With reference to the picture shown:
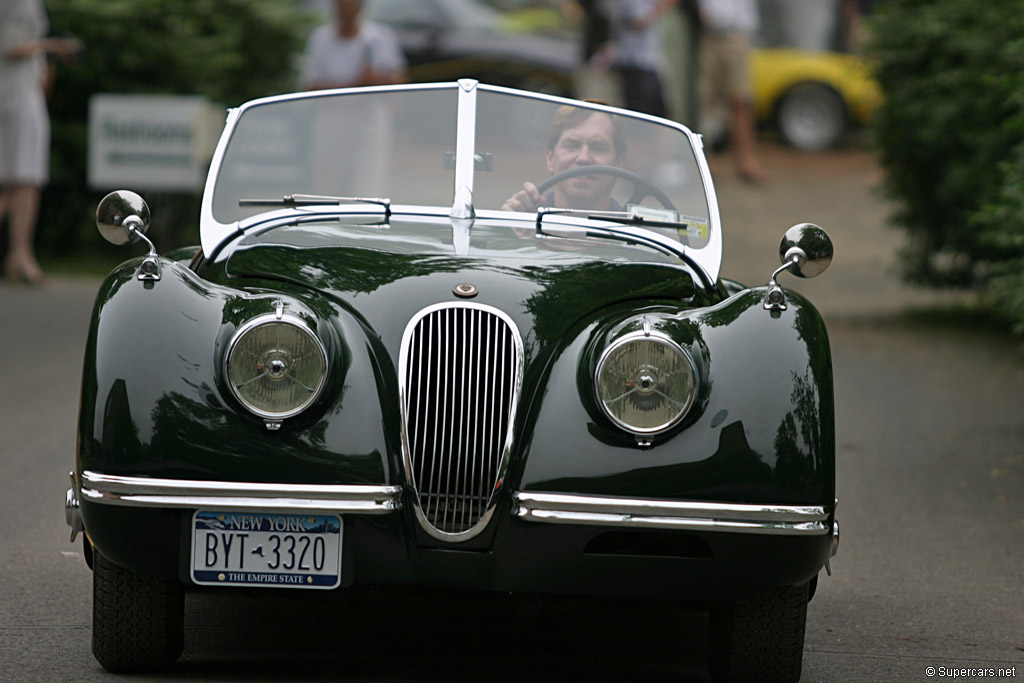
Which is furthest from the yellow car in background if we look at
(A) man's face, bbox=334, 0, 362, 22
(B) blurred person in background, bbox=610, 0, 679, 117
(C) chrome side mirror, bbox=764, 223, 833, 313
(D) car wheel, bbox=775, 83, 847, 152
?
(C) chrome side mirror, bbox=764, 223, 833, 313

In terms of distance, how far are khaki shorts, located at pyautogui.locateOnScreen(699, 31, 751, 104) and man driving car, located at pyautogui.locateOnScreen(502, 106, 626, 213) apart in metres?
11.8

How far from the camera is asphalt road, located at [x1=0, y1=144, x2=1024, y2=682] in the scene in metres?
4.16

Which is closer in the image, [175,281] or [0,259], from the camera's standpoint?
[175,281]

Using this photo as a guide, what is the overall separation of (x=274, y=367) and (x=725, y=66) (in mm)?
13698

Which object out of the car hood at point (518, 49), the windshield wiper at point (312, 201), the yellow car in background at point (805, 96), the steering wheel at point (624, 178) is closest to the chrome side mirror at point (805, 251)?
the steering wheel at point (624, 178)

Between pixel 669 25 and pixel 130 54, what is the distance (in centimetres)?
767

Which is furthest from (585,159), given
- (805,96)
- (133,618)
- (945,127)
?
(805,96)

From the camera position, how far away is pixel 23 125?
462 inches

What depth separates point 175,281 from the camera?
3916 mm

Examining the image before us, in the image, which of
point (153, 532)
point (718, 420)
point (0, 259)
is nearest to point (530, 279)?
point (718, 420)

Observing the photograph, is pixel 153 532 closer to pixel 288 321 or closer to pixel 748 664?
pixel 288 321

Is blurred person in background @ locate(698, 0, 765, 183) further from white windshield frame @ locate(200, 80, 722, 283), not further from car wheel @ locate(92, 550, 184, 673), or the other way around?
car wheel @ locate(92, 550, 184, 673)

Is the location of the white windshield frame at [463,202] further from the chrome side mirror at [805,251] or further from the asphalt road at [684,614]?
the asphalt road at [684,614]

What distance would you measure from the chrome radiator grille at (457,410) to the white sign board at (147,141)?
9.13 meters
